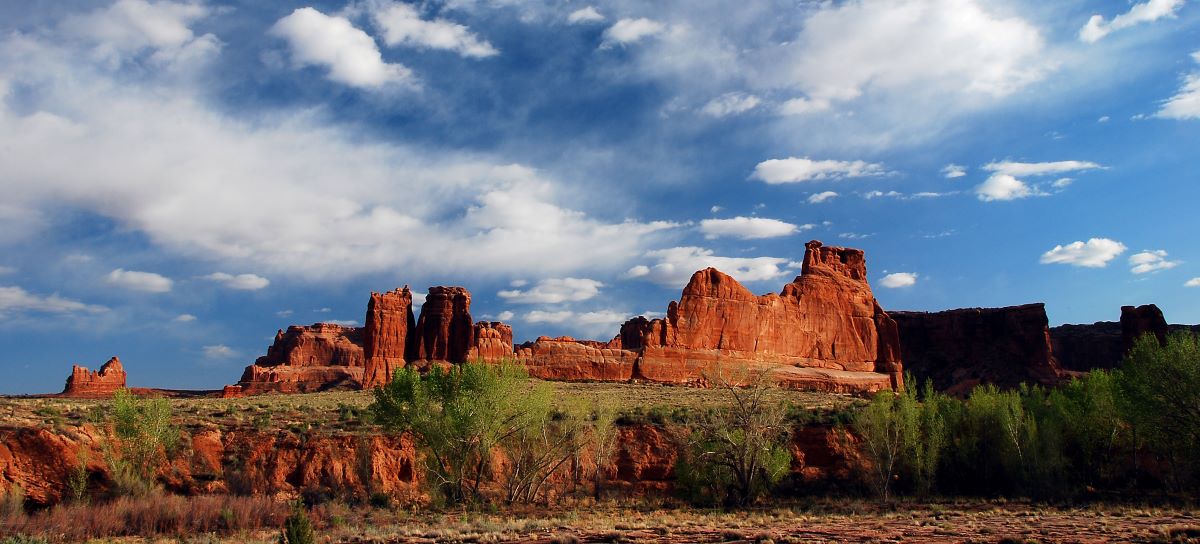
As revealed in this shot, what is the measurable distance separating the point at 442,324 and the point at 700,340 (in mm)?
33613

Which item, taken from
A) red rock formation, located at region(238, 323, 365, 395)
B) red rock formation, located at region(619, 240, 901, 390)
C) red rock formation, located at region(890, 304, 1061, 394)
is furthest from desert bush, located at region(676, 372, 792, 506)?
red rock formation, located at region(238, 323, 365, 395)

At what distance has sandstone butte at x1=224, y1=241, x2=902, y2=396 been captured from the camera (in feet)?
255

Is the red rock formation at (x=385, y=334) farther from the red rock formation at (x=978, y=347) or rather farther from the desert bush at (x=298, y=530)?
the desert bush at (x=298, y=530)

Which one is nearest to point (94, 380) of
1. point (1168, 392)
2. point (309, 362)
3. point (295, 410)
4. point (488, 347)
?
point (309, 362)

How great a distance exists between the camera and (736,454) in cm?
3186

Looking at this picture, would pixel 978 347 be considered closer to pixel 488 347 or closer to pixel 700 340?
pixel 700 340

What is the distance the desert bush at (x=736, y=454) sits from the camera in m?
30.6

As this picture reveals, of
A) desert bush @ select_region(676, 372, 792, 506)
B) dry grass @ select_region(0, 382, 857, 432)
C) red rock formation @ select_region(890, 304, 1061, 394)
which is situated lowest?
desert bush @ select_region(676, 372, 792, 506)

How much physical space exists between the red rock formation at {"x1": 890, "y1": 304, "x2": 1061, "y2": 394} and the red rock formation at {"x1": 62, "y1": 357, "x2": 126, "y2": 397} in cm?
11144

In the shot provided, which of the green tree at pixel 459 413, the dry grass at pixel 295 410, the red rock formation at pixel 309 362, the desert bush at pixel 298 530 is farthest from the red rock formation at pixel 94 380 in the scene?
the desert bush at pixel 298 530

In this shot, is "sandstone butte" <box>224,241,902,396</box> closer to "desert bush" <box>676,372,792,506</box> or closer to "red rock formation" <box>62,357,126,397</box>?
"red rock formation" <box>62,357,126,397</box>

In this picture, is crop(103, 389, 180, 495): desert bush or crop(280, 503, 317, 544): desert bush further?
crop(103, 389, 180, 495): desert bush

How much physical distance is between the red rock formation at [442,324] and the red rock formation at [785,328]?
20607 millimetres

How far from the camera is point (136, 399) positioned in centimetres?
3169
